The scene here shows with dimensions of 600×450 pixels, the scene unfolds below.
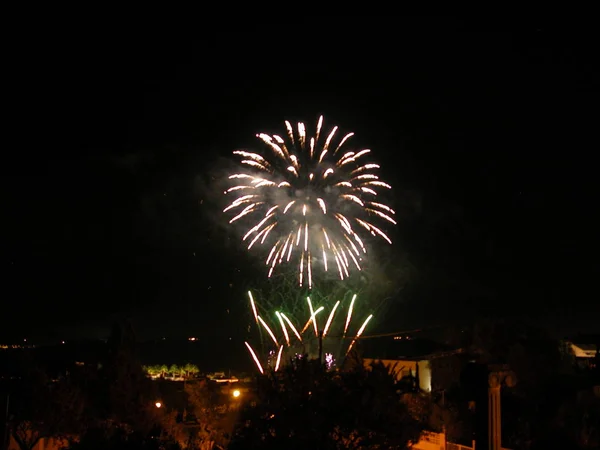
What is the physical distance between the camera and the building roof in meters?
47.5

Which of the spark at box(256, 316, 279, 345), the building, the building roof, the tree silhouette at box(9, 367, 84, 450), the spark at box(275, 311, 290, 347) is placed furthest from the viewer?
the building roof

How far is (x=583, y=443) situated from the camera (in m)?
20.7

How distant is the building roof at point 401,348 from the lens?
47.5 m

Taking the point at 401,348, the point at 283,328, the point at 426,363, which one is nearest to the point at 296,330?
the point at 283,328

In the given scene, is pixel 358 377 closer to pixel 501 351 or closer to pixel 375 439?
pixel 375 439

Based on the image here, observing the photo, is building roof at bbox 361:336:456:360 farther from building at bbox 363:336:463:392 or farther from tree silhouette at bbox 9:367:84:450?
tree silhouette at bbox 9:367:84:450

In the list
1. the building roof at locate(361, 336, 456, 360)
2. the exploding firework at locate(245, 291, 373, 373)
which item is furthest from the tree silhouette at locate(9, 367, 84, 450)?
the building roof at locate(361, 336, 456, 360)

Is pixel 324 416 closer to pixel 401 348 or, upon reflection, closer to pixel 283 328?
pixel 283 328

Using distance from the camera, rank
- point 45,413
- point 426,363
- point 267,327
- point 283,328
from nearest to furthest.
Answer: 1. point 45,413
2. point 283,328
3. point 267,327
4. point 426,363

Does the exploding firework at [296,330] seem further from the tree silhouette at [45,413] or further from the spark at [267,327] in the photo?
the tree silhouette at [45,413]

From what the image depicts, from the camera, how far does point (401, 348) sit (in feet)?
173

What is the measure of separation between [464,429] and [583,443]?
304 inches

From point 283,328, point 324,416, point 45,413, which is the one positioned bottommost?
point 45,413

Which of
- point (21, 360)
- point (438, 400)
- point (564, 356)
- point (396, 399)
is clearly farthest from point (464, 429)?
point (564, 356)
